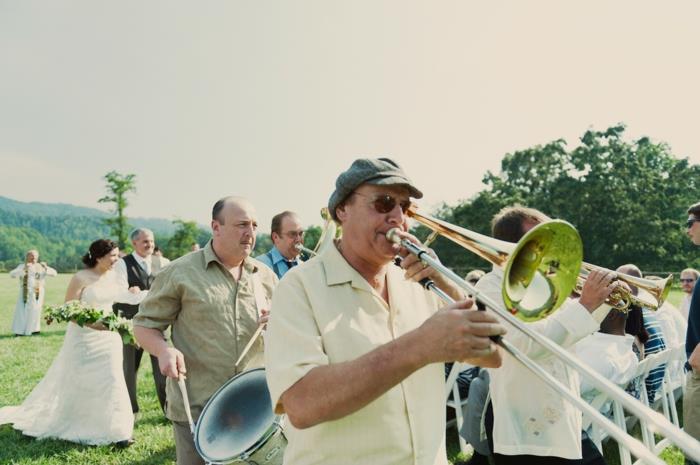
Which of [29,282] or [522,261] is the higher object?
[522,261]

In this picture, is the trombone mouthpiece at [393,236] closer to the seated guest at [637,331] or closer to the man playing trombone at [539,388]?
the man playing trombone at [539,388]

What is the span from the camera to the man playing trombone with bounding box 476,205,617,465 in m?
3.17

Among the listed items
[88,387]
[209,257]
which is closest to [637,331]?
[209,257]

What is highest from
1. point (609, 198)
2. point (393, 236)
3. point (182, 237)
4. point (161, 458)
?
point (609, 198)

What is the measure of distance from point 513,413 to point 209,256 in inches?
99.7

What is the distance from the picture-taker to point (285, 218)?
6984 mm

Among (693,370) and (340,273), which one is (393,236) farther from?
(693,370)

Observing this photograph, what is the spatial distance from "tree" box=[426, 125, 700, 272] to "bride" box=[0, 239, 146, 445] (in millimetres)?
45282

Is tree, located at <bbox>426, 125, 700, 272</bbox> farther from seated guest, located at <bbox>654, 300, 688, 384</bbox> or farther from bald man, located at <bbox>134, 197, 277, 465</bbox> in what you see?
bald man, located at <bbox>134, 197, 277, 465</bbox>

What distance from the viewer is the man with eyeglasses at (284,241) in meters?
6.89

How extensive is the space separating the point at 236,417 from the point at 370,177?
2.14 m

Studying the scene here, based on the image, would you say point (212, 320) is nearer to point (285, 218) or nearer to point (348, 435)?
point (348, 435)

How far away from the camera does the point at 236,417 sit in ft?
11.9

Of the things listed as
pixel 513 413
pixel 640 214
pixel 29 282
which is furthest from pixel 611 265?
pixel 513 413
